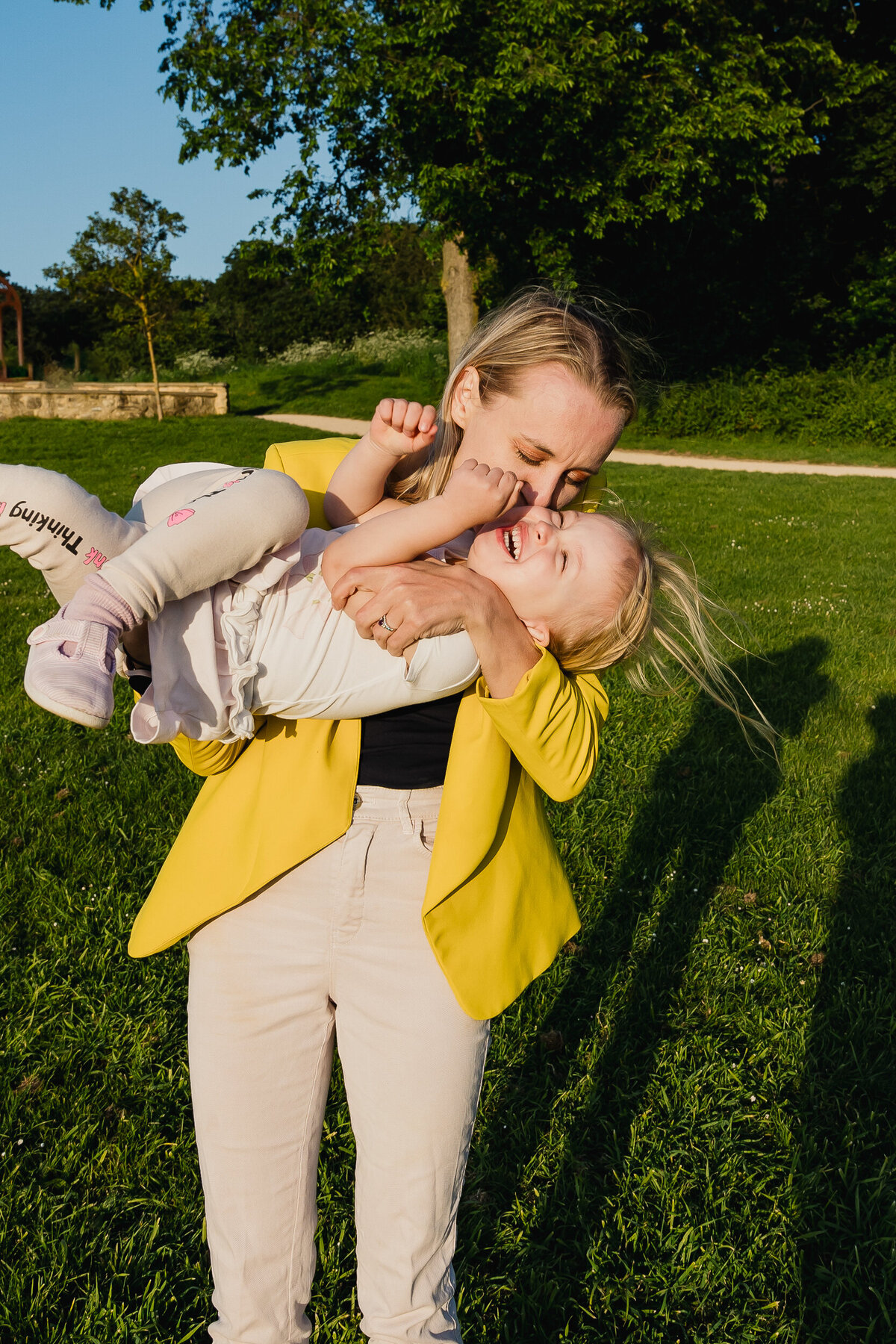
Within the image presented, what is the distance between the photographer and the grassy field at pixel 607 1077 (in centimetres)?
251

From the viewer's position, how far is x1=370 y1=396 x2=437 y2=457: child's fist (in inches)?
75.2

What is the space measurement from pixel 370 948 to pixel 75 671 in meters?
0.72

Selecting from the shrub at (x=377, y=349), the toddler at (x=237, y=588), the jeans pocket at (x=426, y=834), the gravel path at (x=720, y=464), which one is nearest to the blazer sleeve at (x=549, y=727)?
the toddler at (x=237, y=588)

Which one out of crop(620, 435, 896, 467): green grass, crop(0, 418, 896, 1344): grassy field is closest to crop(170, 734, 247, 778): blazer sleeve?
crop(0, 418, 896, 1344): grassy field

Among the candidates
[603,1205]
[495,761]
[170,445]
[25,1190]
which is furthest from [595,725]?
[170,445]

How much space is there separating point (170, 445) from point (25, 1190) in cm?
1724

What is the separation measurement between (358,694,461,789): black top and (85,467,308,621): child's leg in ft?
1.31

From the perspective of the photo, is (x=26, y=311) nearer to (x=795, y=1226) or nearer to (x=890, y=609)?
(x=890, y=609)

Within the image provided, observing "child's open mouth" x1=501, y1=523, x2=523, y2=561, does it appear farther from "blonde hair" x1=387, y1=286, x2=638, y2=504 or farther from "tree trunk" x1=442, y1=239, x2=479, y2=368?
"tree trunk" x1=442, y1=239, x2=479, y2=368

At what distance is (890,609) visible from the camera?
8.28 m

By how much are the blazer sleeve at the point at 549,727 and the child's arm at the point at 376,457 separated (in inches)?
12.6

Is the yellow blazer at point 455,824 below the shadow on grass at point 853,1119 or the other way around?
the other way around

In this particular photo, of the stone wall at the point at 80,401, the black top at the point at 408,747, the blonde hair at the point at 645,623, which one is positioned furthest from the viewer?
the stone wall at the point at 80,401

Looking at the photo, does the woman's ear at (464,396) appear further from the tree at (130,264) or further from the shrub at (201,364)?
the shrub at (201,364)
